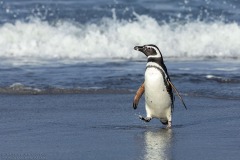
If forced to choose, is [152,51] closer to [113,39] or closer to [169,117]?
[169,117]

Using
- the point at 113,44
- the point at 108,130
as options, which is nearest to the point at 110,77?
the point at 108,130

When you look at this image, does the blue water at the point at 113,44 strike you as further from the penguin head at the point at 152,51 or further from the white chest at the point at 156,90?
the penguin head at the point at 152,51

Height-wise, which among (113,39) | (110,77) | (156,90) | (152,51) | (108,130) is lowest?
(113,39)

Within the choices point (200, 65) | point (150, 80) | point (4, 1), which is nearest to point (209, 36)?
point (200, 65)

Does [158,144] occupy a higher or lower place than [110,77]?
higher

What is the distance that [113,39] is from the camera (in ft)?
53.8

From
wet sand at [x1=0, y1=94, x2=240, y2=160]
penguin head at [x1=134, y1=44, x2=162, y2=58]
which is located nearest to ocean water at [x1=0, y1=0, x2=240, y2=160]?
wet sand at [x1=0, y1=94, x2=240, y2=160]

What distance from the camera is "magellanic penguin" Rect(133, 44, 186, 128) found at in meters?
8.23

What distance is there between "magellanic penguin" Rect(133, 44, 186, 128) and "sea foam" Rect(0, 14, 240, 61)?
616 cm

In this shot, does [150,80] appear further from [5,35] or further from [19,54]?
[5,35]

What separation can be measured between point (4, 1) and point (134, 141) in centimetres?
1356

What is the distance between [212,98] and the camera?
986 cm

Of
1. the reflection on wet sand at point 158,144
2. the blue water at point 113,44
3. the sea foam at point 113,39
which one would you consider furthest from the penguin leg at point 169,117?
the sea foam at point 113,39

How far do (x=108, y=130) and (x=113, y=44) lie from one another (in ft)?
26.2
